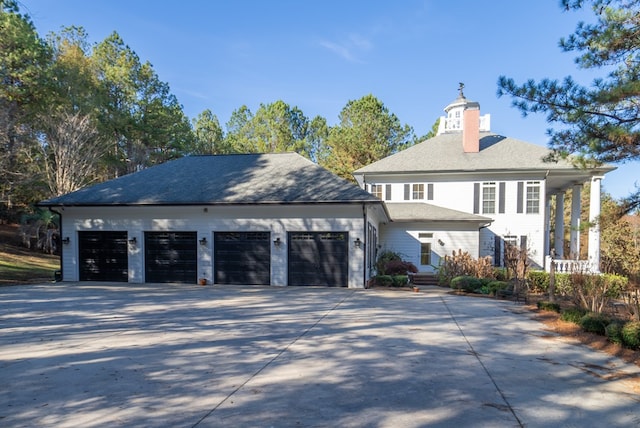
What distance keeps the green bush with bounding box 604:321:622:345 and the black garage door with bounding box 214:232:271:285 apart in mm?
11013

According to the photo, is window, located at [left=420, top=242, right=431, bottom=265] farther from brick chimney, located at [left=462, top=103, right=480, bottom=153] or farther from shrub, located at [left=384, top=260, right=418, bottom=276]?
brick chimney, located at [left=462, top=103, right=480, bottom=153]

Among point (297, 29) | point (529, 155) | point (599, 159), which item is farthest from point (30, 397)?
point (529, 155)

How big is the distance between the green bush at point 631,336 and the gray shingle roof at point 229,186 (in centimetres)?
865

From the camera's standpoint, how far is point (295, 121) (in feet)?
141

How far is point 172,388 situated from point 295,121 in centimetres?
4050

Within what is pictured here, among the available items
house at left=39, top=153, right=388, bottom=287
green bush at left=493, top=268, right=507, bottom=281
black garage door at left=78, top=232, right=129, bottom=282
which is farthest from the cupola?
black garage door at left=78, top=232, right=129, bottom=282

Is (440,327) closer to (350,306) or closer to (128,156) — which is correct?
(350,306)

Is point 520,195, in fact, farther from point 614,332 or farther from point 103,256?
point 103,256

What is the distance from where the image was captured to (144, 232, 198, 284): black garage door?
52.1 feet

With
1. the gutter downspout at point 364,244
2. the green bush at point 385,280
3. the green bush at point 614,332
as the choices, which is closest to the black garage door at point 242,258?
the gutter downspout at point 364,244

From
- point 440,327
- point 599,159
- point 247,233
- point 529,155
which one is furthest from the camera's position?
point 529,155

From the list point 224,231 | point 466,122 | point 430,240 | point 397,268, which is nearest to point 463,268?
point 397,268

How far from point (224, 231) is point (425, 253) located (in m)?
10.2

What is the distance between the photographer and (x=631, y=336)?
6430 millimetres
